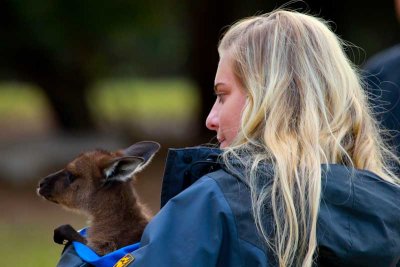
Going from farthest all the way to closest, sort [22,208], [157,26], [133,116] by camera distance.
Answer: [133,116] < [157,26] < [22,208]

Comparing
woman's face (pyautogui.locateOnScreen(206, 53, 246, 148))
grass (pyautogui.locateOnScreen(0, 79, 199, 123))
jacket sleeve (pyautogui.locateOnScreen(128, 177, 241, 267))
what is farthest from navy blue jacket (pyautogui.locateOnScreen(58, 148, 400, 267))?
grass (pyautogui.locateOnScreen(0, 79, 199, 123))

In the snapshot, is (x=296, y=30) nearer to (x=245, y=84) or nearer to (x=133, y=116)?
(x=245, y=84)

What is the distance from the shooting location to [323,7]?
1619 cm

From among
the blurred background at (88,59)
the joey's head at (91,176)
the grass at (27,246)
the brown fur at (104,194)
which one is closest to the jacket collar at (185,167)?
the brown fur at (104,194)

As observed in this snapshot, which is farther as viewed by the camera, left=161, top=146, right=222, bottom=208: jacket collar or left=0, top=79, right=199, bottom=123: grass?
left=0, top=79, right=199, bottom=123: grass

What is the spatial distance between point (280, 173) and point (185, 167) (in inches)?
14.9

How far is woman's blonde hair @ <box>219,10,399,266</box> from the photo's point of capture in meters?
2.93

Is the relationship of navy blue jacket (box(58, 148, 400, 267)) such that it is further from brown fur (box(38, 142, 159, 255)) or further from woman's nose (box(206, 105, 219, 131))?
brown fur (box(38, 142, 159, 255))

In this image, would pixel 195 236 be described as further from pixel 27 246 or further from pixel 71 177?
pixel 27 246

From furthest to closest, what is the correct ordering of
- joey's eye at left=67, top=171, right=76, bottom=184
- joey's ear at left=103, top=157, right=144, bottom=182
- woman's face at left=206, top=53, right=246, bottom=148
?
joey's eye at left=67, top=171, right=76, bottom=184, joey's ear at left=103, top=157, right=144, bottom=182, woman's face at left=206, top=53, right=246, bottom=148

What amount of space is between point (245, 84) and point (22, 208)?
938 cm

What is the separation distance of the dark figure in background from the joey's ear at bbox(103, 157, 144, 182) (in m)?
1.19

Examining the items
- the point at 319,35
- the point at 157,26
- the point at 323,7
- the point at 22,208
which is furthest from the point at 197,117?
the point at 319,35

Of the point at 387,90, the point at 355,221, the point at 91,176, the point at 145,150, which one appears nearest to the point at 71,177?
the point at 91,176
